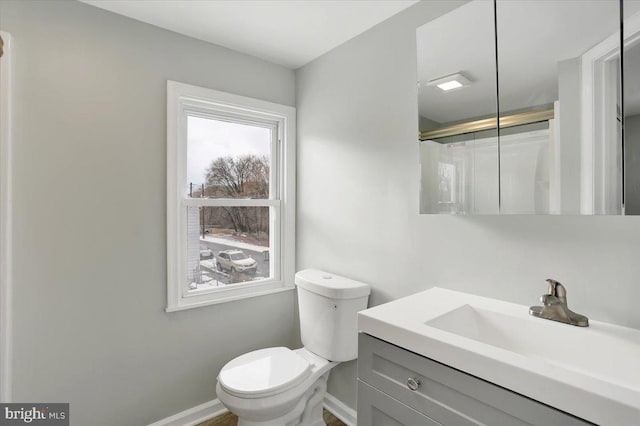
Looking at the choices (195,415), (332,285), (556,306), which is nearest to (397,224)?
(332,285)

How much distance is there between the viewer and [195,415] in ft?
6.36

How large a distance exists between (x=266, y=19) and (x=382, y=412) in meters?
1.86

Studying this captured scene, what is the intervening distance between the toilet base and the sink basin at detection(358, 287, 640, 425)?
795 mm

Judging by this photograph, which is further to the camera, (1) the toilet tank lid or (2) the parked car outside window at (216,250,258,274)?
(2) the parked car outside window at (216,250,258,274)

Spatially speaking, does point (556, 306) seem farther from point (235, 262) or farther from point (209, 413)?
→ point (209, 413)

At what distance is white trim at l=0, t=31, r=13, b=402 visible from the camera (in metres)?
1.40

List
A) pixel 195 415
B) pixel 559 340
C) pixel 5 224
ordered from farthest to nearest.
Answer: pixel 195 415 < pixel 5 224 < pixel 559 340

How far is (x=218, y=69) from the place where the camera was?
2.02m

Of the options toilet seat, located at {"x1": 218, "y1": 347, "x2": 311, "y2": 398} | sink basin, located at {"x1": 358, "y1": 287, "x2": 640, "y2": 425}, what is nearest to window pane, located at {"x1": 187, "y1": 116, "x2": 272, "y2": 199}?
toilet seat, located at {"x1": 218, "y1": 347, "x2": 311, "y2": 398}

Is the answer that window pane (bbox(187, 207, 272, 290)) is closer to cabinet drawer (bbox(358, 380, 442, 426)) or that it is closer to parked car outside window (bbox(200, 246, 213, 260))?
parked car outside window (bbox(200, 246, 213, 260))

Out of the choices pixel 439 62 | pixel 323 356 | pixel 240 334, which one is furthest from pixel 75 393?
pixel 439 62

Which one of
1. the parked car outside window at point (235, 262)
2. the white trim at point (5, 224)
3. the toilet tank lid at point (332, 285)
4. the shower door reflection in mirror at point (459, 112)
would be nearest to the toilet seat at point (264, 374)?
the toilet tank lid at point (332, 285)

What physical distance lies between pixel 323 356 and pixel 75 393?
122 cm

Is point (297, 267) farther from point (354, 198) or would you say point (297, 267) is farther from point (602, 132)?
point (602, 132)
